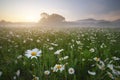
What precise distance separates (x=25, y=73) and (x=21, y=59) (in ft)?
1.95

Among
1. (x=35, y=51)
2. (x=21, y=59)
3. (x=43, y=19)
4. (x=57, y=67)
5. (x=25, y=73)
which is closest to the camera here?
(x=35, y=51)

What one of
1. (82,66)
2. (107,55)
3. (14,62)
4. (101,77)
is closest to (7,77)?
(14,62)

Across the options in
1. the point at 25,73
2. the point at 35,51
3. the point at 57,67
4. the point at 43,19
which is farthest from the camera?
the point at 43,19

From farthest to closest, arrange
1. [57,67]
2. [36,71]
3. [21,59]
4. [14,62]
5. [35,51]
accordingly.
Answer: [21,59] → [14,62] → [36,71] → [57,67] → [35,51]

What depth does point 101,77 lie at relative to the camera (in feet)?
7.70

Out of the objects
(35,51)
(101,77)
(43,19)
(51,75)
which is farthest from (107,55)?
(43,19)

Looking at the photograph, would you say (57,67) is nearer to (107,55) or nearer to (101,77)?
(101,77)

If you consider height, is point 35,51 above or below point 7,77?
above

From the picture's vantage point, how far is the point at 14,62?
10.4 feet

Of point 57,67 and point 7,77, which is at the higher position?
point 57,67

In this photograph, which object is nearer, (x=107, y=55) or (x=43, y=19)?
(x=107, y=55)

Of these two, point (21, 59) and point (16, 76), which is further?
point (21, 59)

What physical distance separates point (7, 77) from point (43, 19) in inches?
1881

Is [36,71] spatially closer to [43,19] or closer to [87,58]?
[87,58]
